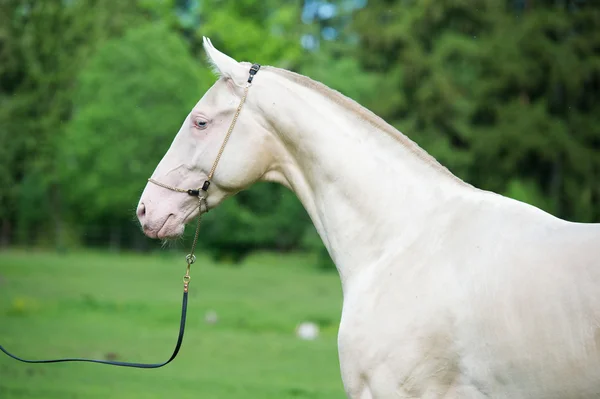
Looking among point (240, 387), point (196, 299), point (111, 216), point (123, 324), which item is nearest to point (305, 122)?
point (240, 387)

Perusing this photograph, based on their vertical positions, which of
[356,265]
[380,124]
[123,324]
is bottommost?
[123,324]

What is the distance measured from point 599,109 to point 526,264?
35163mm

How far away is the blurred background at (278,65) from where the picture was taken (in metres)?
35.3

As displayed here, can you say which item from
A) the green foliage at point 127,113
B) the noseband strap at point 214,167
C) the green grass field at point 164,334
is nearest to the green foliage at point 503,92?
the green foliage at point 127,113

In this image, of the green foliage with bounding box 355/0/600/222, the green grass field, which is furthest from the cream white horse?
the green foliage with bounding box 355/0/600/222

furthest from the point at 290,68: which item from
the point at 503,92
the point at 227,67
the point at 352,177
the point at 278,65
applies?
the point at 352,177

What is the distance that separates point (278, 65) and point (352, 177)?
124ft

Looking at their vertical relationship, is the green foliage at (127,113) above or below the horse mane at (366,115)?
below

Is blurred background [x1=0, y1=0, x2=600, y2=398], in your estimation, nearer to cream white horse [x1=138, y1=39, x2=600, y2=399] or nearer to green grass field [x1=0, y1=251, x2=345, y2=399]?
green grass field [x1=0, y1=251, x2=345, y2=399]

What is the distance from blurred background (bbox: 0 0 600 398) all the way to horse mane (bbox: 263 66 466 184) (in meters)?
19.3

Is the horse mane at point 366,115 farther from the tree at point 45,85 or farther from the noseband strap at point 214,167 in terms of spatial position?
the tree at point 45,85

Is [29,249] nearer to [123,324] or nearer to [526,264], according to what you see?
[123,324]

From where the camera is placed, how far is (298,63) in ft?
157

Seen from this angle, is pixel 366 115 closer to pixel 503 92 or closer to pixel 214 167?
pixel 214 167
